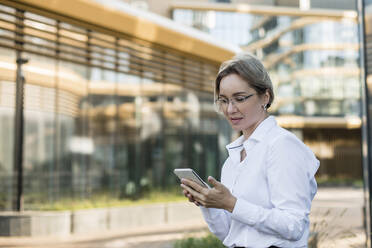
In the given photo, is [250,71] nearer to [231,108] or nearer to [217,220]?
[231,108]

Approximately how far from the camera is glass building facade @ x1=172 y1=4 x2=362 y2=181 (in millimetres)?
35969

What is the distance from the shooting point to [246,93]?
73.9 inches

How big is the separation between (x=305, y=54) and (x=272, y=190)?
38.5m

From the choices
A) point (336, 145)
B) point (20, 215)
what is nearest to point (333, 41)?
point (336, 145)

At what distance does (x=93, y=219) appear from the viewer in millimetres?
11250

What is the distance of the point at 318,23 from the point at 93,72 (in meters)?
25.2

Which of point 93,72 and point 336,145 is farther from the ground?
point 93,72

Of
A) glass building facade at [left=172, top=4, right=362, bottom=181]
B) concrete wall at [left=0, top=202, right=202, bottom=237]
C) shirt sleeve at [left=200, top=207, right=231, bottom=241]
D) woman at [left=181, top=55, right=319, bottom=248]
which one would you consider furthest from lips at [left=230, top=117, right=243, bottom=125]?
glass building facade at [left=172, top=4, right=362, bottom=181]

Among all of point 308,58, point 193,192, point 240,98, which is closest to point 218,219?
point 193,192

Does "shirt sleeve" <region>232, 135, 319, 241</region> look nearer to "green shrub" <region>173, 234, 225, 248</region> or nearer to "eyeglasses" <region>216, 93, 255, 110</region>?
"eyeglasses" <region>216, 93, 255, 110</region>

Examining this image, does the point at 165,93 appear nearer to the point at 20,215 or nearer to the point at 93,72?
the point at 93,72

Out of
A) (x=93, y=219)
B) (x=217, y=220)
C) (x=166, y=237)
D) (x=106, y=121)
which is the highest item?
(x=106, y=121)

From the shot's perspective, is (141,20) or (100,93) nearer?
(141,20)

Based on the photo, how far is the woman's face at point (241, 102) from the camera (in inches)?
73.7
